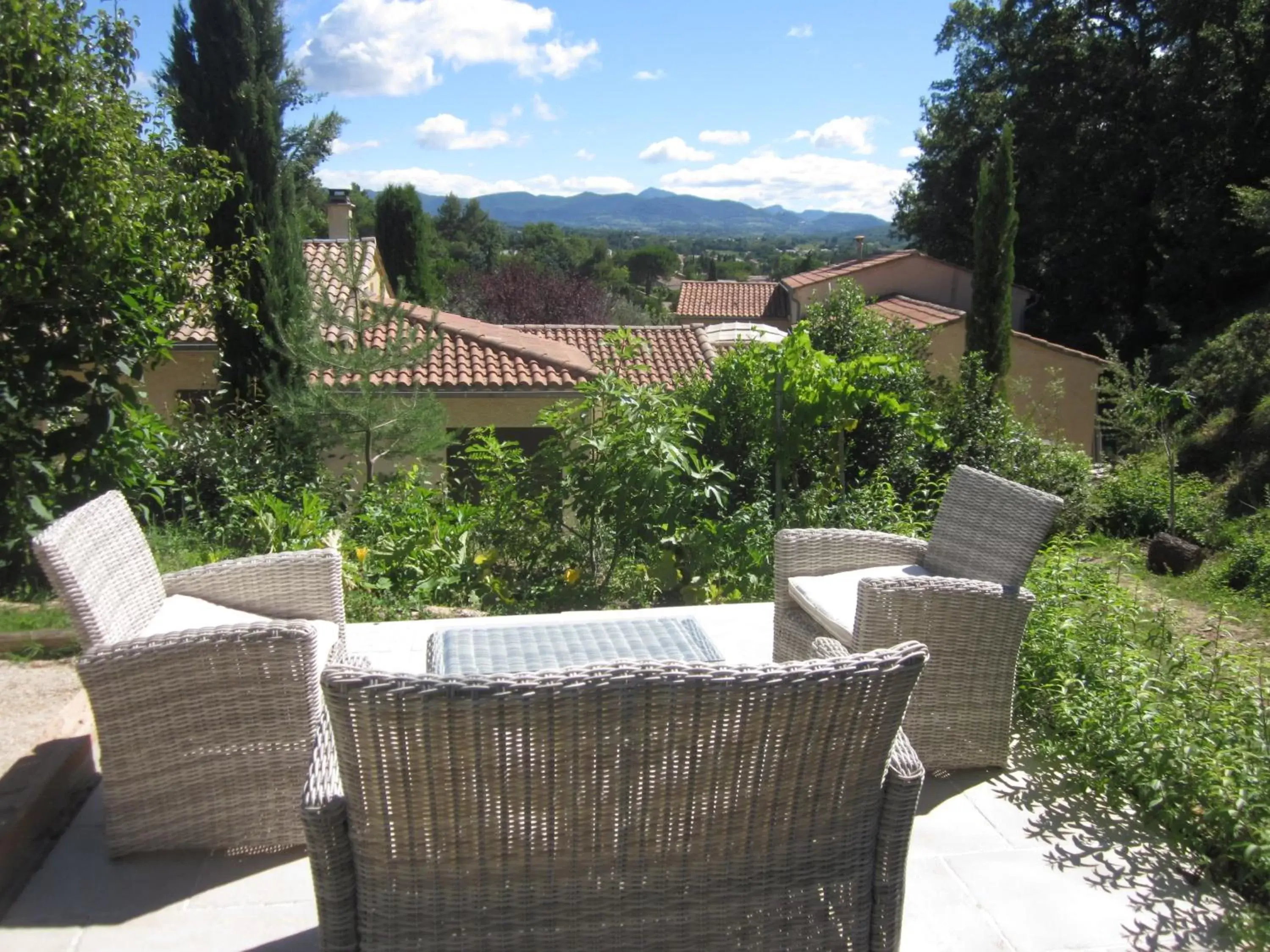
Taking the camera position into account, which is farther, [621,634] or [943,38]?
[943,38]

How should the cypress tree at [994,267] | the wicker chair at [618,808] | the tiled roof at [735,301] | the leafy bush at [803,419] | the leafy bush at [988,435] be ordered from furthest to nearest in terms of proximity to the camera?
the tiled roof at [735,301]
the cypress tree at [994,267]
the leafy bush at [988,435]
the leafy bush at [803,419]
the wicker chair at [618,808]

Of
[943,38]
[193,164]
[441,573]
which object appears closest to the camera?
[441,573]

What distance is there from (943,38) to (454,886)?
33.0 meters

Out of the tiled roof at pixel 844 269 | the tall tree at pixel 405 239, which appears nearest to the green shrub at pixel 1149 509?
the tiled roof at pixel 844 269

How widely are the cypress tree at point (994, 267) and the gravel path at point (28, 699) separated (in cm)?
1760

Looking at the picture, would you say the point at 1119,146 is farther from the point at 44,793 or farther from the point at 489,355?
the point at 44,793

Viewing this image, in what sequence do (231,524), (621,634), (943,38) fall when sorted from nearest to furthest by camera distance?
1. (621,634)
2. (231,524)
3. (943,38)

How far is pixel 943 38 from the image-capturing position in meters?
30.3

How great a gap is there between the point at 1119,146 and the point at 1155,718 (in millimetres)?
26544

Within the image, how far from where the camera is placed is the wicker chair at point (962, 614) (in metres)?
3.07

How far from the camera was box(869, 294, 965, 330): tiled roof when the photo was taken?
23.3 meters

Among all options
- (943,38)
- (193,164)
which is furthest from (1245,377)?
(943,38)

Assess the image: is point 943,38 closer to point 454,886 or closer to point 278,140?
point 278,140

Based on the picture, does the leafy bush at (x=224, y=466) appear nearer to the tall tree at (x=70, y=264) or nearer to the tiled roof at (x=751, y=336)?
the tall tree at (x=70, y=264)
